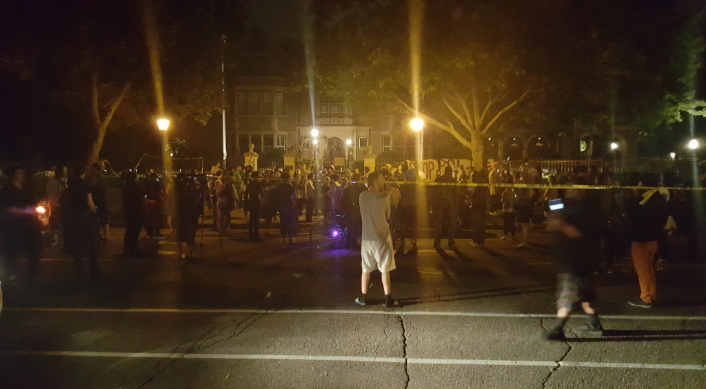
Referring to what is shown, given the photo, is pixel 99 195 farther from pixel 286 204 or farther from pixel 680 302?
pixel 680 302

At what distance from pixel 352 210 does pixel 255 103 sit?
28499mm

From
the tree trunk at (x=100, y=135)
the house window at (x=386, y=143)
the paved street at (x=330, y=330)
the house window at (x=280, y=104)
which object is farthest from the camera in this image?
the house window at (x=386, y=143)

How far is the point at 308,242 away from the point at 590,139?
2893 cm

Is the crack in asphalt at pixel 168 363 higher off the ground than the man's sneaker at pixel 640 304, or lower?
lower

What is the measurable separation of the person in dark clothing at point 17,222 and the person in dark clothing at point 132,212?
252 cm

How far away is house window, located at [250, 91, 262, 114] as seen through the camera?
39.2 metres

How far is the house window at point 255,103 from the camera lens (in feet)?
129

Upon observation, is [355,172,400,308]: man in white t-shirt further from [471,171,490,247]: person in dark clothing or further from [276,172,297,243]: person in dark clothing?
[276,172,297,243]: person in dark clothing

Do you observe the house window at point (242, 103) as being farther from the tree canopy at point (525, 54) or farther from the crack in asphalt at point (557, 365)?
the crack in asphalt at point (557, 365)

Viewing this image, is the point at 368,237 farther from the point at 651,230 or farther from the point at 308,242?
the point at 308,242

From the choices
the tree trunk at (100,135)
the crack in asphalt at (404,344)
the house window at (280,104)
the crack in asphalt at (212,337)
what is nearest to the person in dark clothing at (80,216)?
the crack in asphalt at (212,337)

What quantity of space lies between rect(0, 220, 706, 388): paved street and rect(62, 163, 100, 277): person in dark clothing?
53cm

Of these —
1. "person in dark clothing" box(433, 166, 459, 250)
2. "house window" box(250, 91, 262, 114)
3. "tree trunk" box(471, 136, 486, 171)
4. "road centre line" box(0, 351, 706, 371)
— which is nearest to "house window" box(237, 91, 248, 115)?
"house window" box(250, 91, 262, 114)

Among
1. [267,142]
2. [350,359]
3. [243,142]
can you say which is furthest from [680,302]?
[243,142]
